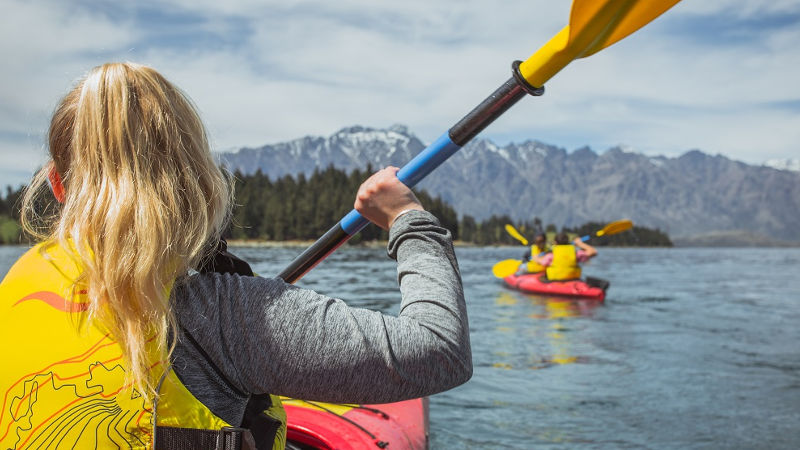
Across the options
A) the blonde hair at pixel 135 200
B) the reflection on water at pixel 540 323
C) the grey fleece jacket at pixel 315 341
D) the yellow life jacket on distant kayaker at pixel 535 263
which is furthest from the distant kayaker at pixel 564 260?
the blonde hair at pixel 135 200

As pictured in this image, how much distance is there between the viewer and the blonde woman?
1209 mm

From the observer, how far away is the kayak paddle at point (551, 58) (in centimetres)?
161

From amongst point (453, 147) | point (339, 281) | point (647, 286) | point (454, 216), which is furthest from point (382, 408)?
point (454, 216)

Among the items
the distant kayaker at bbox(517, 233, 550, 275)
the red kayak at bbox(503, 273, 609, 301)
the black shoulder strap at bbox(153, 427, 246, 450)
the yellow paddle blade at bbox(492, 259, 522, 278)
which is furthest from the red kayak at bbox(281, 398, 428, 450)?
the distant kayaker at bbox(517, 233, 550, 275)

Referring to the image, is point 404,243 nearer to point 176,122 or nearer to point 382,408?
point 176,122

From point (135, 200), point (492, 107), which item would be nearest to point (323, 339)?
point (135, 200)

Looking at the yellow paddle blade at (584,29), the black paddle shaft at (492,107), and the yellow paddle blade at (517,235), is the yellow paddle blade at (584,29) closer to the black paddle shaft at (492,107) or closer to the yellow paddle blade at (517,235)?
the black paddle shaft at (492,107)

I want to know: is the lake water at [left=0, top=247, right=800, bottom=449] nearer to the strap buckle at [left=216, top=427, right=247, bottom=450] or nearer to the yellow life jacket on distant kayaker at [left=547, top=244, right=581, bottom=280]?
the yellow life jacket on distant kayaker at [left=547, top=244, right=581, bottom=280]

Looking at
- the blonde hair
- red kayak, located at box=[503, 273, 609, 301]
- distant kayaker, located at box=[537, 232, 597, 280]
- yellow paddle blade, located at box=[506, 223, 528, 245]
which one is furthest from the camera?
yellow paddle blade, located at box=[506, 223, 528, 245]

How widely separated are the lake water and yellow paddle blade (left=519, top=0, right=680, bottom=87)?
4773 millimetres

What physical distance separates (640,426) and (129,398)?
20.4 ft

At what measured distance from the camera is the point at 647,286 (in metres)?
25.0

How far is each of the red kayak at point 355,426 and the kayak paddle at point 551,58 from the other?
1786 mm

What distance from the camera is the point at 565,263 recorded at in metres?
17.6
